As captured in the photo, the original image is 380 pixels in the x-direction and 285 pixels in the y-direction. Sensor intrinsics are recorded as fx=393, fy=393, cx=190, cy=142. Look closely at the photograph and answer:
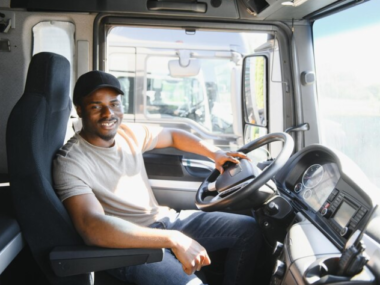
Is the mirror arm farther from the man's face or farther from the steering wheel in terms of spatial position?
the man's face

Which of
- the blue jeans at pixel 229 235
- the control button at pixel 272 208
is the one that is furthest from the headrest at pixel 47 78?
the control button at pixel 272 208

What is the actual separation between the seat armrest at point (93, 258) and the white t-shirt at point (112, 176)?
25 centimetres

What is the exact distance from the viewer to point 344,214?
149cm

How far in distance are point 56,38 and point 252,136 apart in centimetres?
147

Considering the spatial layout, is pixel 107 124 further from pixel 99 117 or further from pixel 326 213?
pixel 326 213

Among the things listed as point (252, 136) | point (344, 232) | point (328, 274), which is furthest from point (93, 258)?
point (252, 136)

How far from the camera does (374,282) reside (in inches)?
45.5

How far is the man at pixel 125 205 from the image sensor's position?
1.45m

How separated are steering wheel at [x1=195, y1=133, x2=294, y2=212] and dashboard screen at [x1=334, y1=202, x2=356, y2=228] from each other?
11.0 inches

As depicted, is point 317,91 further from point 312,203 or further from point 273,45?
point 312,203

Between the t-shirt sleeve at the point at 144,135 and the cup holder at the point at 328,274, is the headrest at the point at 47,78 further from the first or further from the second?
the cup holder at the point at 328,274

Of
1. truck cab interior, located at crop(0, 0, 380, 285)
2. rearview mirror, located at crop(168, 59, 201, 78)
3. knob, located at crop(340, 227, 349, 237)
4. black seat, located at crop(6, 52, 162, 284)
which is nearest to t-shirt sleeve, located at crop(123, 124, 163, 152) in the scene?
truck cab interior, located at crop(0, 0, 380, 285)

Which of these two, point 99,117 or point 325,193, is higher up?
point 99,117

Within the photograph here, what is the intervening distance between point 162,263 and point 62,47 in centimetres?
152
